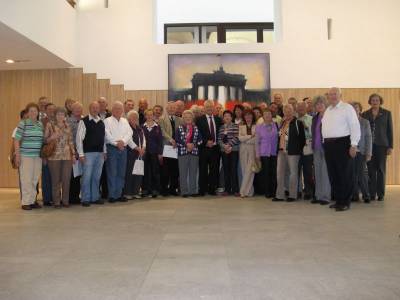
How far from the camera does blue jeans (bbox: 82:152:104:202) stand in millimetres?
6590

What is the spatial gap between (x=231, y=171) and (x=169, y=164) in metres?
1.08

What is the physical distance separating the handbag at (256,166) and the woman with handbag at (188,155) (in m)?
0.97

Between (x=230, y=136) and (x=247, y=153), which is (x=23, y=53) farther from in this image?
(x=247, y=153)

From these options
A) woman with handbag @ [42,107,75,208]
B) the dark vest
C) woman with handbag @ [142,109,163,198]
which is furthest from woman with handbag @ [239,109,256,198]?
woman with handbag @ [42,107,75,208]

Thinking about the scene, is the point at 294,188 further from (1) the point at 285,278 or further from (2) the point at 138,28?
(2) the point at 138,28

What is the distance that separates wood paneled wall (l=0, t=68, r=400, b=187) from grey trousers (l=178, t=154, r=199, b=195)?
2986 mm

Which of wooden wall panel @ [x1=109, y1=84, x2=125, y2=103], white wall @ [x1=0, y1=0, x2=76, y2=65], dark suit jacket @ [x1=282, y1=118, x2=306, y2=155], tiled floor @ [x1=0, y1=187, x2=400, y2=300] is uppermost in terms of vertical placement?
white wall @ [x1=0, y1=0, x2=76, y2=65]

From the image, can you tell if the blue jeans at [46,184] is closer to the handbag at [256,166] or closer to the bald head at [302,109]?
the handbag at [256,166]

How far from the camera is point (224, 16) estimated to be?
1055cm

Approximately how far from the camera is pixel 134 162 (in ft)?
23.7

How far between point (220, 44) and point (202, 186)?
3989 millimetres

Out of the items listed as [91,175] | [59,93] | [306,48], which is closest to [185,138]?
[91,175]

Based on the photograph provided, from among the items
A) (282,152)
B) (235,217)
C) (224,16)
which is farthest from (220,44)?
(235,217)

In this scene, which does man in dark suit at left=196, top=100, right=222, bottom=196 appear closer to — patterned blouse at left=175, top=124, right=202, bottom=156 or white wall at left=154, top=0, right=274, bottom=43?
patterned blouse at left=175, top=124, right=202, bottom=156
